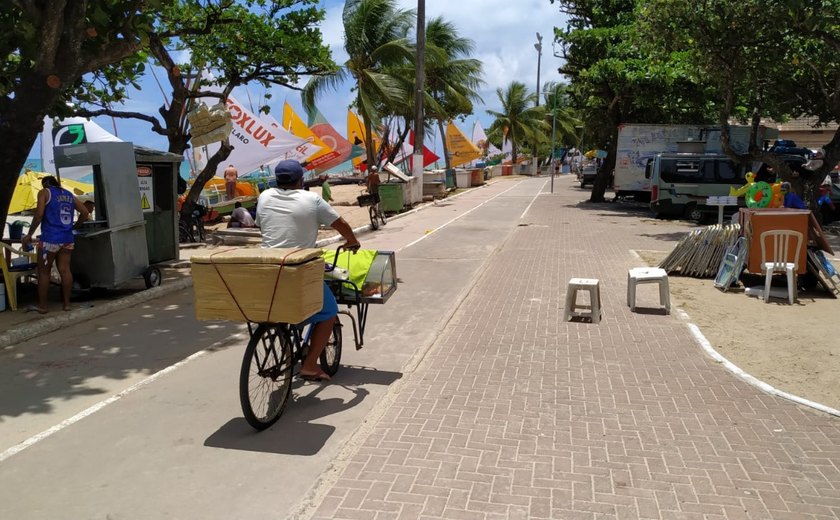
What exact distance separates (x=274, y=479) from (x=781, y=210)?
310 inches

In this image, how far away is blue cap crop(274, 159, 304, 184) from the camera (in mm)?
4863

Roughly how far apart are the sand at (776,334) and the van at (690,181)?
10224mm

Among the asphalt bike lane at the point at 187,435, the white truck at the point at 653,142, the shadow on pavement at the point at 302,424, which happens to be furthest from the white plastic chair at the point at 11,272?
the white truck at the point at 653,142

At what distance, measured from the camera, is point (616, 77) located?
22766 mm

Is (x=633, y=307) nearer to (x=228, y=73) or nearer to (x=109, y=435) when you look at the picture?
(x=109, y=435)

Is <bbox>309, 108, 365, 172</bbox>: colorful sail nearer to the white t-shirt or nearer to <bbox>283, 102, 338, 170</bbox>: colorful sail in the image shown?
<bbox>283, 102, 338, 170</bbox>: colorful sail

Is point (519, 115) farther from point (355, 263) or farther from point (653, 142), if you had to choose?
point (355, 263)

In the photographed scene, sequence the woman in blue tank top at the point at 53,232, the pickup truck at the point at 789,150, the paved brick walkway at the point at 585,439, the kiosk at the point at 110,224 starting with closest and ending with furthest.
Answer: the paved brick walkway at the point at 585,439 < the woman in blue tank top at the point at 53,232 < the kiosk at the point at 110,224 < the pickup truck at the point at 789,150

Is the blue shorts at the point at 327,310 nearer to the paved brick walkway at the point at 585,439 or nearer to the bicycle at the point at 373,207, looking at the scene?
the paved brick walkway at the point at 585,439

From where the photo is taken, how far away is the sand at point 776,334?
556 centimetres

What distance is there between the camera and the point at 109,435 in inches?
173

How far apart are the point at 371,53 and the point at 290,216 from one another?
71.7 ft

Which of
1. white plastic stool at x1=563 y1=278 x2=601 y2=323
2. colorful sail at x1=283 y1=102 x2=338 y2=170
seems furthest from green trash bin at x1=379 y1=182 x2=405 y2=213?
white plastic stool at x1=563 y1=278 x2=601 y2=323

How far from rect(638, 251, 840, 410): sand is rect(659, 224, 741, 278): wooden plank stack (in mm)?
401
